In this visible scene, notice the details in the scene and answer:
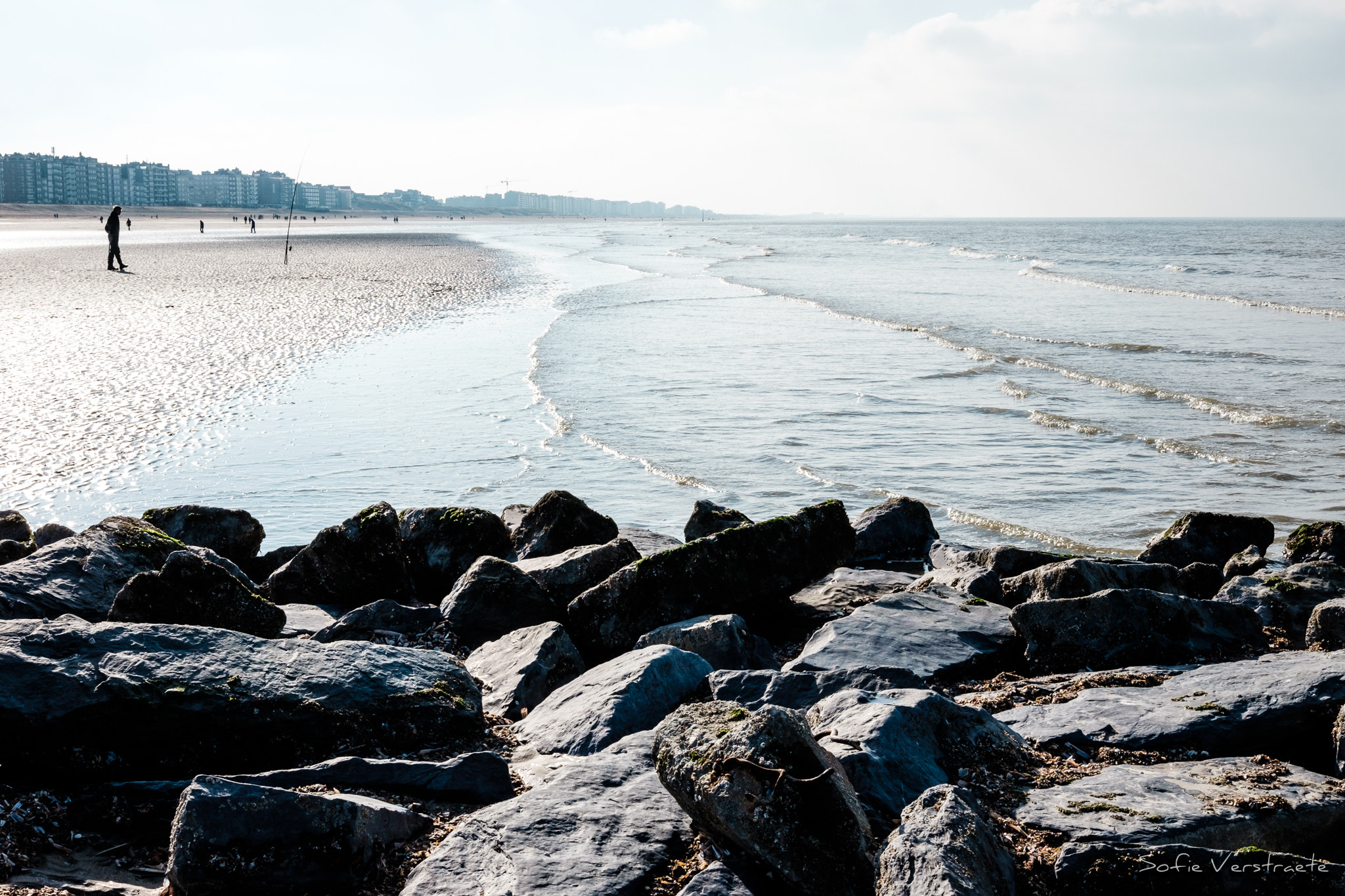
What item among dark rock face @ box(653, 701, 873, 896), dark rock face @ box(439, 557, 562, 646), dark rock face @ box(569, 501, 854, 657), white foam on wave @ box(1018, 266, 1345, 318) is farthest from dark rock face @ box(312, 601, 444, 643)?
white foam on wave @ box(1018, 266, 1345, 318)

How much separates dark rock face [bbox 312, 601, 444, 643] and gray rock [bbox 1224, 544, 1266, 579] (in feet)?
16.8

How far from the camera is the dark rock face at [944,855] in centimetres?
263

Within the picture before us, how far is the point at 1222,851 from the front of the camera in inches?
115

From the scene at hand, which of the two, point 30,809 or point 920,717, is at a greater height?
point 920,717

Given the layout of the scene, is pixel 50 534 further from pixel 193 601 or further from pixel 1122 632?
pixel 1122 632

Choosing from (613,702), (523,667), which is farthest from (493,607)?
(613,702)

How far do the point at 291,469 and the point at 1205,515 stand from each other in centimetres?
824

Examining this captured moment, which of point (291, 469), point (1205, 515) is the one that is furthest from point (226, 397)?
point (1205, 515)

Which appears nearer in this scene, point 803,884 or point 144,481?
point 803,884

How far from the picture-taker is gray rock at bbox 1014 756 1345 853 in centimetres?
302

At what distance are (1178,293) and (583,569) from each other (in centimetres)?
3249

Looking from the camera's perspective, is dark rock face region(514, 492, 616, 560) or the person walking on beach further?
the person walking on beach

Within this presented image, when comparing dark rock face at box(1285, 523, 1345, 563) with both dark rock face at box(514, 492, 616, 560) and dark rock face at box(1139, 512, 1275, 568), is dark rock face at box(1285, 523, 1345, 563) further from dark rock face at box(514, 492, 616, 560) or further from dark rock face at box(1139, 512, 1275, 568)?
dark rock face at box(514, 492, 616, 560)

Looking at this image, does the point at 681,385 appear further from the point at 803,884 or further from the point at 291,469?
the point at 803,884
